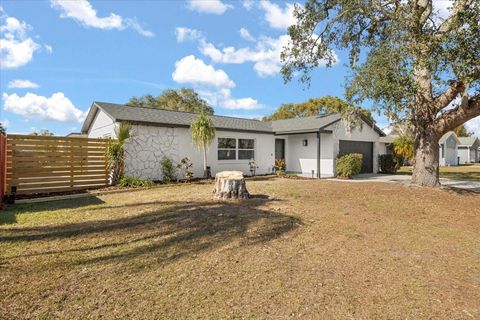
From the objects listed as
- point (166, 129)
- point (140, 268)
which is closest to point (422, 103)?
point (166, 129)

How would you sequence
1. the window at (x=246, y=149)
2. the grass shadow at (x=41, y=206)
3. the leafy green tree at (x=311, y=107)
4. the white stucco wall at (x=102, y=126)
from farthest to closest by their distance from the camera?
the leafy green tree at (x=311, y=107) < the window at (x=246, y=149) < the white stucco wall at (x=102, y=126) < the grass shadow at (x=41, y=206)

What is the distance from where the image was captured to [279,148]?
782 inches

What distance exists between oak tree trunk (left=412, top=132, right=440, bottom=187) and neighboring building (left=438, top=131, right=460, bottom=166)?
2738 cm

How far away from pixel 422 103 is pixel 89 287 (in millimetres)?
12598

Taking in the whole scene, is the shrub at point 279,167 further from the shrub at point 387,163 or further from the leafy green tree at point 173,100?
the leafy green tree at point 173,100

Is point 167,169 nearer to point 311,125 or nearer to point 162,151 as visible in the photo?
point 162,151

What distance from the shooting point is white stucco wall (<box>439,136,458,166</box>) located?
35531mm

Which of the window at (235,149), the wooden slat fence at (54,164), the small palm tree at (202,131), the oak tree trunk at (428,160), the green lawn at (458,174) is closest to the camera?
the wooden slat fence at (54,164)

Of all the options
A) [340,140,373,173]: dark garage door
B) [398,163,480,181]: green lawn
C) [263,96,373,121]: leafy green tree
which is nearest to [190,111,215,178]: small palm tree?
[340,140,373,173]: dark garage door

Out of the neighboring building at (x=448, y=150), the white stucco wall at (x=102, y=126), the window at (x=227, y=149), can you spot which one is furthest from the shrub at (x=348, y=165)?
the neighboring building at (x=448, y=150)

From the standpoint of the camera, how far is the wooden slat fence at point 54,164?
9.68 meters

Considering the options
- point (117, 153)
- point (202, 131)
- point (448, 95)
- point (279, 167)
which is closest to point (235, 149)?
point (279, 167)

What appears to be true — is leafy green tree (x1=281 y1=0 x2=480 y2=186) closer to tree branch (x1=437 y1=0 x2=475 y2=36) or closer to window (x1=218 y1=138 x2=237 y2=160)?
tree branch (x1=437 y1=0 x2=475 y2=36)

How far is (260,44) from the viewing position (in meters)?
17.0
